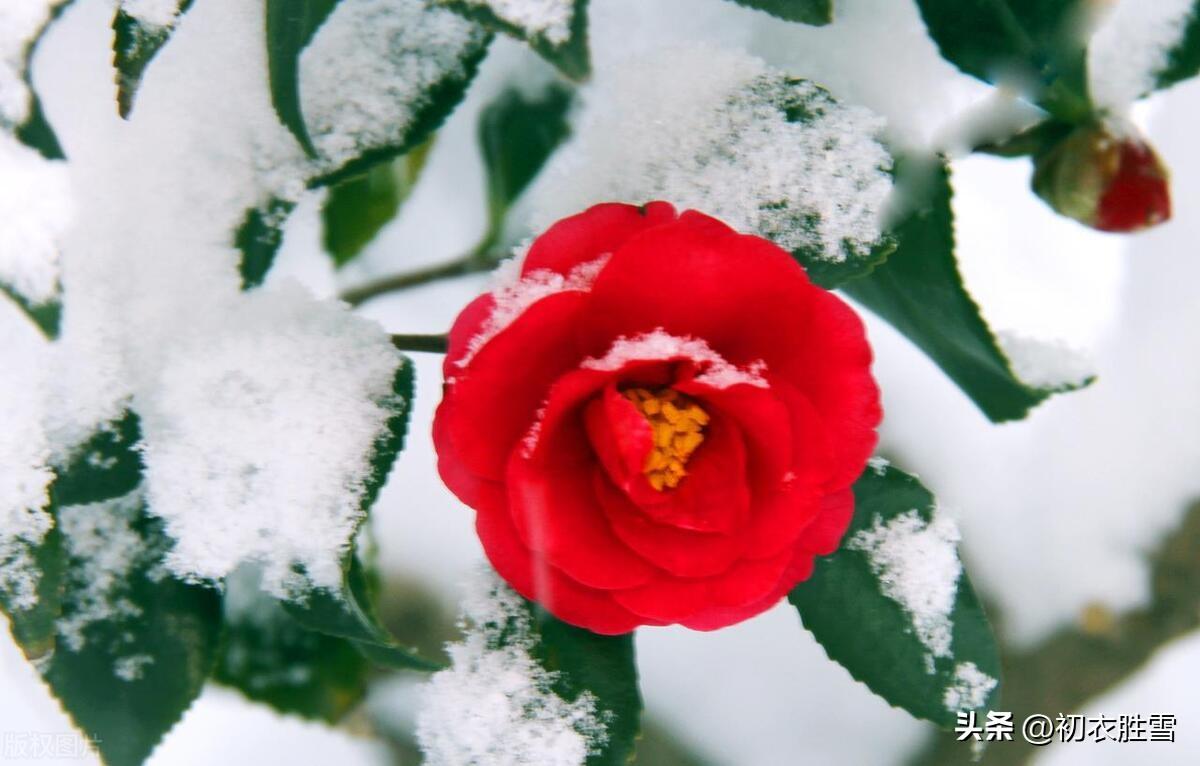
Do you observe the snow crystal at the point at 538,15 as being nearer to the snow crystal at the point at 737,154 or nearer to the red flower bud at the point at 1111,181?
the snow crystal at the point at 737,154

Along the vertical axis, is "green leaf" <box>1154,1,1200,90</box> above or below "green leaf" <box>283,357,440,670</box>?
above

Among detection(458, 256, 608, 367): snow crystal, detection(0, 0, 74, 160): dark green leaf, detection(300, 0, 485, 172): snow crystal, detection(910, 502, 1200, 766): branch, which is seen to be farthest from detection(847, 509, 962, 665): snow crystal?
detection(910, 502, 1200, 766): branch

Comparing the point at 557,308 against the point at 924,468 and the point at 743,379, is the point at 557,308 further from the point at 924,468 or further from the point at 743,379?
the point at 924,468

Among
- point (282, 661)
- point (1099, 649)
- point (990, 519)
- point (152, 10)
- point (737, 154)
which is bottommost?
point (1099, 649)

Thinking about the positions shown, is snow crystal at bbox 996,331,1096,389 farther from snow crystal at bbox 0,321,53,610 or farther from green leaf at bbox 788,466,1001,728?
snow crystal at bbox 0,321,53,610

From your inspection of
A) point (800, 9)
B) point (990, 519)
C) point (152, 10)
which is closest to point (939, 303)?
point (800, 9)

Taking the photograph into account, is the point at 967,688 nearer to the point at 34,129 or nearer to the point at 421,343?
the point at 421,343

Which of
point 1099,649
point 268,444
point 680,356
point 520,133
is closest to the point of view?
point 680,356
